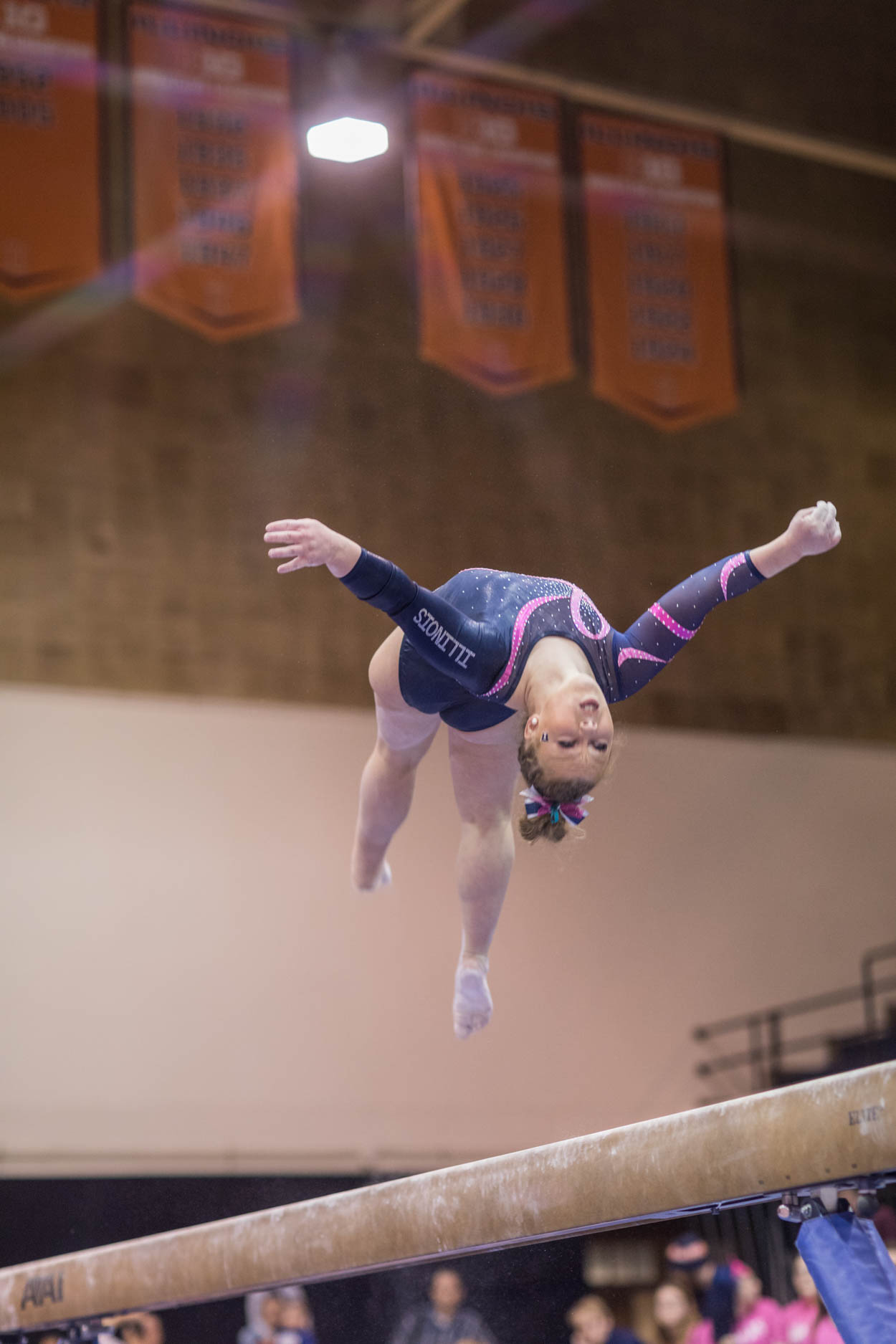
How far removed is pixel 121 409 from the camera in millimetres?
10070

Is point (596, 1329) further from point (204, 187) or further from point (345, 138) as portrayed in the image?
point (204, 187)

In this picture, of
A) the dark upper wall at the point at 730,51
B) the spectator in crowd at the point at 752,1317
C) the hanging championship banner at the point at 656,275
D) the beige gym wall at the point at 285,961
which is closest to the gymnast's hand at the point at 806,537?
the spectator in crowd at the point at 752,1317

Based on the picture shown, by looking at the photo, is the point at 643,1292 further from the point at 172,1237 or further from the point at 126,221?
the point at 126,221

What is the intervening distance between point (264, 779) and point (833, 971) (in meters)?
4.49

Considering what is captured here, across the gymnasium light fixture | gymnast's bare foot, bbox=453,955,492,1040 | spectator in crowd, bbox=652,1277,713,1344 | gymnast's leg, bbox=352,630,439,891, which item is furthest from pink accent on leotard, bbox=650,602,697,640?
spectator in crowd, bbox=652,1277,713,1344

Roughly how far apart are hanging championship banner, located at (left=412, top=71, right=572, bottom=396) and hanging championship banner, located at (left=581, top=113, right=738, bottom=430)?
330 mm

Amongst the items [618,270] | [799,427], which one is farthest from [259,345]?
[799,427]

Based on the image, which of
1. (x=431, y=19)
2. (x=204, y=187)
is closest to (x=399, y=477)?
(x=204, y=187)

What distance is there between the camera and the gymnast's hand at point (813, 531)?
140 inches

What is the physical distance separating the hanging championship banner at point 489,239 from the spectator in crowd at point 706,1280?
5.41m

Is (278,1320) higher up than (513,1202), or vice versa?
(513,1202)

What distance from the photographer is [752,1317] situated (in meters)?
6.70

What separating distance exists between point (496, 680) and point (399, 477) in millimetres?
7372

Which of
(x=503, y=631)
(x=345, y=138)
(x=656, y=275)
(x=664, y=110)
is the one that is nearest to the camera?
(x=503, y=631)
